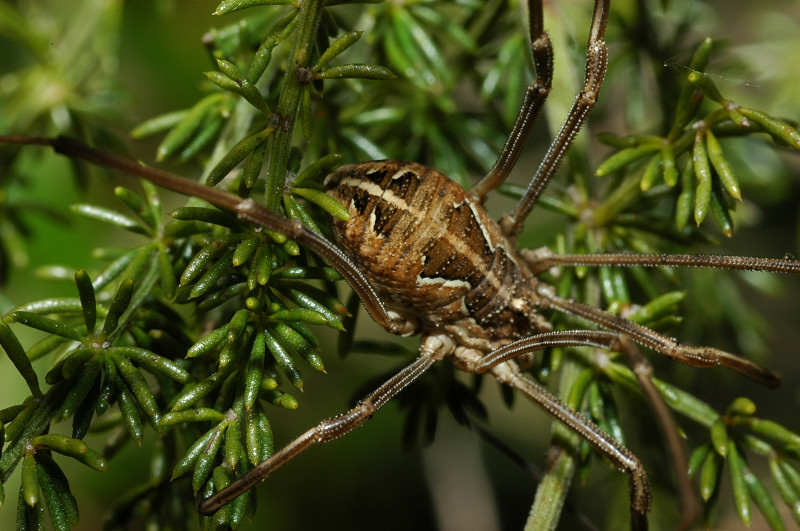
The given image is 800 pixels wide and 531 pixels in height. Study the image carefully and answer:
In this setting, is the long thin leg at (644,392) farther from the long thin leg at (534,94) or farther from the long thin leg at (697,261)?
the long thin leg at (534,94)

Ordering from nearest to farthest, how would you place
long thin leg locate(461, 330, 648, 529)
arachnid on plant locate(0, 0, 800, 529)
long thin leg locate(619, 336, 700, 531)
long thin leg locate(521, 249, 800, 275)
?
arachnid on plant locate(0, 0, 800, 529), long thin leg locate(619, 336, 700, 531), long thin leg locate(461, 330, 648, 529), long thin leg locate(521, 249, 800, 275)

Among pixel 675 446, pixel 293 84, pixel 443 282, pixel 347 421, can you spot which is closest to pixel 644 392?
pixel 675 446

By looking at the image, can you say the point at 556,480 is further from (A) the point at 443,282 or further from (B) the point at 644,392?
(A) the point at 443,282

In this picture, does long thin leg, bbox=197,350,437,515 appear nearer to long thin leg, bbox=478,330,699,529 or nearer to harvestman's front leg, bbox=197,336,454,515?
harvestman's front leg, bbox=197,336,454,515

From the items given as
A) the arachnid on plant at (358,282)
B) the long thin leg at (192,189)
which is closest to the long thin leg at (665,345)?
the arachnid on plant at (358,282)

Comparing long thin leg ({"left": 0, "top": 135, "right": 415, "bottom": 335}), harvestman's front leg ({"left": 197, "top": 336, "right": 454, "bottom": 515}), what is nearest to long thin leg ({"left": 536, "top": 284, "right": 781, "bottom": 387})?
harvestman's front leg ({"left": 197, "top": 336, "right": 454, "bottom": 515})

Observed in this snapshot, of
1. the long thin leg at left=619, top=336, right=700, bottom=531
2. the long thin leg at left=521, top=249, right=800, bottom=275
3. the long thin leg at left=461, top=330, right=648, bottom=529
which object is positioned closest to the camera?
the long thin leg at left=619, top=336, right=700, bottom=531

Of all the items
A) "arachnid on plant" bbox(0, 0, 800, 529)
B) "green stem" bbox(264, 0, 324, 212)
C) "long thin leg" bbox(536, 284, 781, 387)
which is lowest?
"long thin leg" bbox(536, 284, 781, 387)
